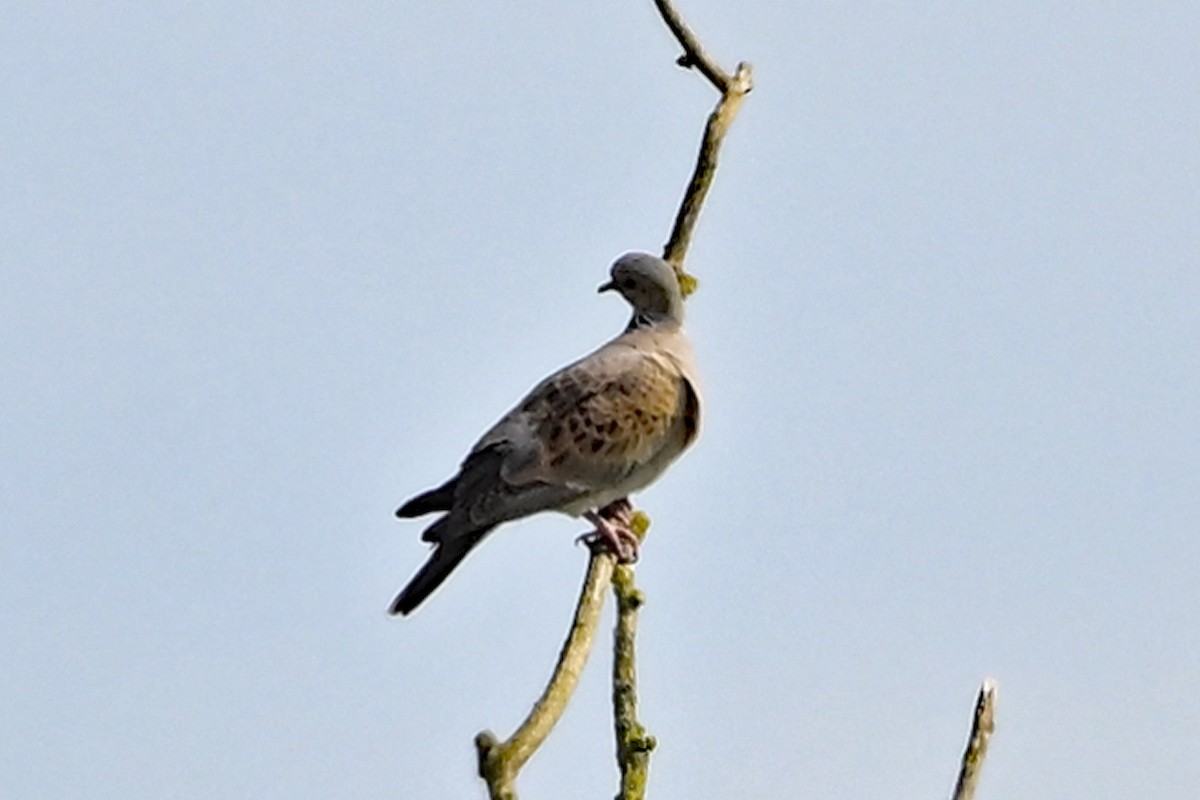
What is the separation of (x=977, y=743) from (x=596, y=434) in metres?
3.57

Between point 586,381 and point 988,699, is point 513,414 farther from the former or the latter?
point 988,699

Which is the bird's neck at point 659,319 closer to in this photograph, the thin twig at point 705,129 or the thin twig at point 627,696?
the thin twig at point 705,129

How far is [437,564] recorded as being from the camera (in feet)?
32.4

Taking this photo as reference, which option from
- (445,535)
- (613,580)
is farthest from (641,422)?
(613,580)

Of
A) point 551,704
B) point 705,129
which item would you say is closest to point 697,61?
point 705,129

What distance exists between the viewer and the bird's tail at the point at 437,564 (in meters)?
9.80

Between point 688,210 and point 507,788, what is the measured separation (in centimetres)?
392

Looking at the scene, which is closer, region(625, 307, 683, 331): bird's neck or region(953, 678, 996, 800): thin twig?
region(953, 678, 996, 800): thin twig

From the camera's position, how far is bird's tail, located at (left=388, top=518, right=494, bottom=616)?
9805mm

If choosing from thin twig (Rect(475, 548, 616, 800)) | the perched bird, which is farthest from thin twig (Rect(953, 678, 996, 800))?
the perched bird

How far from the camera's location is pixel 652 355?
34.8 feet

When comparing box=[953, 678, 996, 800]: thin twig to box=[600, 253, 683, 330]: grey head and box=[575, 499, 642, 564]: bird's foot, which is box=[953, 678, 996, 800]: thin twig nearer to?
box=[575, 499, 642, 564]: bird's foot

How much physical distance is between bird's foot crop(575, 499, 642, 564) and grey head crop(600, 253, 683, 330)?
73 centimetres

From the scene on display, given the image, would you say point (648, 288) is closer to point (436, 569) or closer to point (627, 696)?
point (436, 569)
